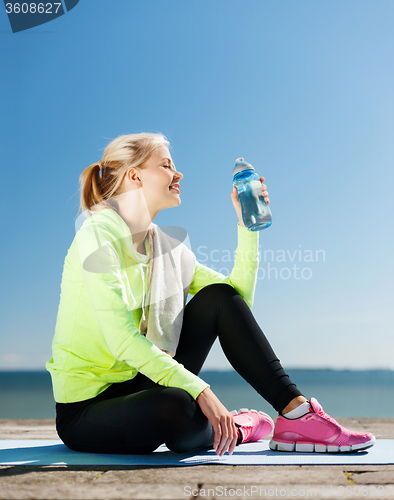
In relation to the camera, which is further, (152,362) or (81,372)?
(81,372)

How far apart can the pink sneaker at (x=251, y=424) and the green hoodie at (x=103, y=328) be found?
413 millimetres

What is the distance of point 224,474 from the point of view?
1.00 metres

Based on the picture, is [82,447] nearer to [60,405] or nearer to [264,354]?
[60,405]

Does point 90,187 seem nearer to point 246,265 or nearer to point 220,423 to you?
point 246,265

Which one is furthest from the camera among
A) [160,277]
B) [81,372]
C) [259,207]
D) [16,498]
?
[259,207]

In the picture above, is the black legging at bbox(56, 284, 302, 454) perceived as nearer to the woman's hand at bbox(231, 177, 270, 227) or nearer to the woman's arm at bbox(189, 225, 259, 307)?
the woman's arm at bbox(189, 225, 259, 307)

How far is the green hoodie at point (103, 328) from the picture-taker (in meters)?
1.17

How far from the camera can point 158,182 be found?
1606mm

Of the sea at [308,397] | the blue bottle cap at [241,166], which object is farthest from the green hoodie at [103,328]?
the sea at [308,397]

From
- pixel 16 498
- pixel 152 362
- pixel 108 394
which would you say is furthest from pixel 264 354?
pixel 16 498

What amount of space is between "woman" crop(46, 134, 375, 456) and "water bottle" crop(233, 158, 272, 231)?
59 mm

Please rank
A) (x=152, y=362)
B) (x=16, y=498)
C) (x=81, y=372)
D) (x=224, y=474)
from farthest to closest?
1. (x=81, y=372)
2. (x=152, y=362)
3. (x=224, y=474)
4. (x=16, y=498)

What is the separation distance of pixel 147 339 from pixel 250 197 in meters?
0.86

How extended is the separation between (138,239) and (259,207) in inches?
21.8
